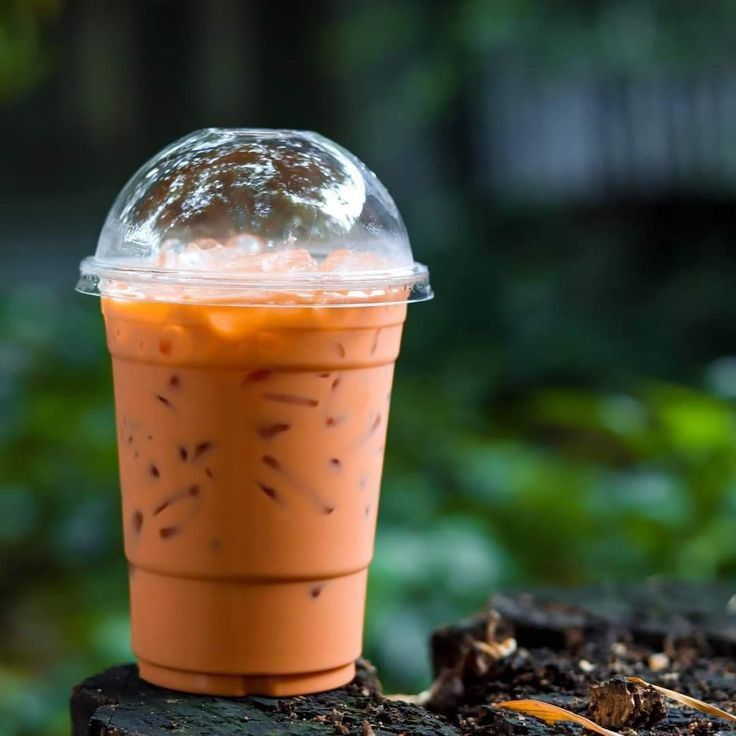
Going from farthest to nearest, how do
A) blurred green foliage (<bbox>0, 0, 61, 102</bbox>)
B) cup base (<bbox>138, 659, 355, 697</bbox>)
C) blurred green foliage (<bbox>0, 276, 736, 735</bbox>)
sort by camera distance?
blurred green foliage (<bbox>0, 276, 736, 735</bbox>) < blurred green foliage (<bbox>0, 0, 61, 102</bbox>) < cup base (<bbox>138, 659, 355, 697</bbox>)

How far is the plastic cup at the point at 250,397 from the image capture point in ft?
4.93

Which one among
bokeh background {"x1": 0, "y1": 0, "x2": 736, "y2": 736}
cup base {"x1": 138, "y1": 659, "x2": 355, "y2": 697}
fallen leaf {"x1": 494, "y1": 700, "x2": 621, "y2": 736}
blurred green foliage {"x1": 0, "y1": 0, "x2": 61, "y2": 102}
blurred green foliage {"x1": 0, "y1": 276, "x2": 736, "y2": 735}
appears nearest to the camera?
fallen leaf {"x1": 494, "y1": 700, "x2": 621, "y2": 736}

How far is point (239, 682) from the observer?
62.6 inches

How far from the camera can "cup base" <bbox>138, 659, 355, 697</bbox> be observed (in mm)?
1591

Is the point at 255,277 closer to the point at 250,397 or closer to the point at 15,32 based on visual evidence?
the point at 250,397

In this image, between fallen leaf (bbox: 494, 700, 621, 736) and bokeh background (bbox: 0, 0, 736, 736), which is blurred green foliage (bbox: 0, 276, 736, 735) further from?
fallen leaf (bbox: 494, 700, 621, 736)

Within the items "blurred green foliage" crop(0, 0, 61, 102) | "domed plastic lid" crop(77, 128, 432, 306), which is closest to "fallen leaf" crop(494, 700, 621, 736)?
"domed plastic lid" crop(77, 128, 432, 306)

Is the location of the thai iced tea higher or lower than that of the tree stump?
higher

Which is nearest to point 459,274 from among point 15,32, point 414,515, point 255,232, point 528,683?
point 414,515

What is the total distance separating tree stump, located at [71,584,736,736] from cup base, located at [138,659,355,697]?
12mm

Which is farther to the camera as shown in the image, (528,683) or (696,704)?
(528,683)

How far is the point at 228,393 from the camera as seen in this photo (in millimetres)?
1507

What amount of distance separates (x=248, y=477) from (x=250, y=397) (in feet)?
0.34

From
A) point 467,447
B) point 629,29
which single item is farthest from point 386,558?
point 629,29
